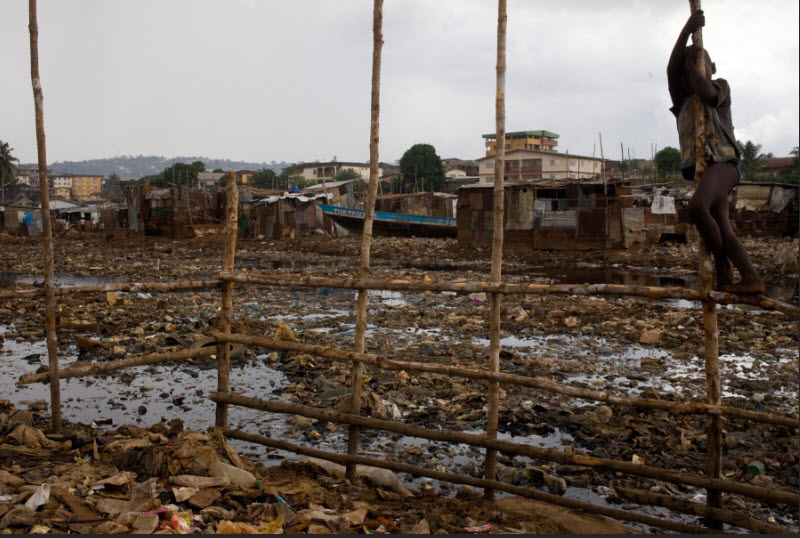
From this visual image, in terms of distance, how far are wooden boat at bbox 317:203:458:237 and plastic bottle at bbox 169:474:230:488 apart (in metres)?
26.4

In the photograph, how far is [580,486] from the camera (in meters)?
3.80

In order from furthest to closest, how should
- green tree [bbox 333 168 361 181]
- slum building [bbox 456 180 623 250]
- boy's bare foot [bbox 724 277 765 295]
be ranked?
green tree [bbox 333 168 361 181] < slum building [bbox 456 180 623 250] < boy's bare foot [bbox 724 277 765 295]

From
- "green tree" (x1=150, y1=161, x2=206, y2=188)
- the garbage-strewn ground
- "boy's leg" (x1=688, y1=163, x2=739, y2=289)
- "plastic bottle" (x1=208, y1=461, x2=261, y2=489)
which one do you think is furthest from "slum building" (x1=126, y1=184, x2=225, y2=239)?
"boy's leg" (x1=688, y1=163, x2=739, y2=289)

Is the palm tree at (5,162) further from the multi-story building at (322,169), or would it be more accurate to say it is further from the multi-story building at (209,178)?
the multi-story building at (322,169)

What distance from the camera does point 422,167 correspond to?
154ft

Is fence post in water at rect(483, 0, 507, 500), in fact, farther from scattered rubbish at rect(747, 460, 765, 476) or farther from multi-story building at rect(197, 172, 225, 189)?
multi-story building at rect(197, 172, 225, 189)

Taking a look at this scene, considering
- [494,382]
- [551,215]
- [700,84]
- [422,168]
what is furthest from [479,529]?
[422,168]

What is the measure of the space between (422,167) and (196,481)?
44.9m

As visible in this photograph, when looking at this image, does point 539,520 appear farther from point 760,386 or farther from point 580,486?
point 760,386

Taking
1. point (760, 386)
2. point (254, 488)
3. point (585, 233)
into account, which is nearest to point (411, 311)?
point (760, 386)

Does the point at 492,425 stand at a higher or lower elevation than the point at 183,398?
higher

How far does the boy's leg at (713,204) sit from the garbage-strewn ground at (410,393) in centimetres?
144

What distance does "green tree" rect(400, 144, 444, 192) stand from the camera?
154 ft

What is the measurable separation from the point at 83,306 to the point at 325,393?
5837mm
